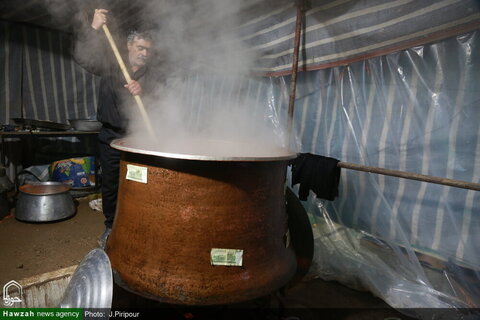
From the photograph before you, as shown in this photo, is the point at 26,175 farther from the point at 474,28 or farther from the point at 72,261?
the point at 474,28

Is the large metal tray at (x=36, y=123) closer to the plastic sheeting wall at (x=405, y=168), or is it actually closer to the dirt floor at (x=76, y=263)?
the dirt floor at (x=76, y=263)

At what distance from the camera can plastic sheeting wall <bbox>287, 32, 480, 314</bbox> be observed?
2.46m

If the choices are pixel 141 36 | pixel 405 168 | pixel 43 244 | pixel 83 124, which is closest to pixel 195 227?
pixel 405 168

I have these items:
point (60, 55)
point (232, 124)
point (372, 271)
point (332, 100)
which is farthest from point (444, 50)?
point (60, 55)

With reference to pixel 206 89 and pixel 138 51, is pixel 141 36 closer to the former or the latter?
pixel 138 51

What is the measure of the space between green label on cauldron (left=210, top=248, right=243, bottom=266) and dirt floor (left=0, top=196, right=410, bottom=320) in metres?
0.82

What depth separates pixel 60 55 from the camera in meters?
5.45

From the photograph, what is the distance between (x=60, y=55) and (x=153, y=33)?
3192mm

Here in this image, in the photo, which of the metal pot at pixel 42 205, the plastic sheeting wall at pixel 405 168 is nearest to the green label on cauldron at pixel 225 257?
the plastic sheeting wall at pixel 405 168

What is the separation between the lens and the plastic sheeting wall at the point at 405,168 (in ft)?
8.08

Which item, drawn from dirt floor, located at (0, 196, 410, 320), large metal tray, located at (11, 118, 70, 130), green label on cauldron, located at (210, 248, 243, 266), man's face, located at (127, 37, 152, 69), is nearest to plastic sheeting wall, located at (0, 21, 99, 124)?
large metal tray, located at (11, 118, 70, 130)

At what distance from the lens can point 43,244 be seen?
322 cm

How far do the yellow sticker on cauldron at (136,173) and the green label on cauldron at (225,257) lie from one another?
592mm

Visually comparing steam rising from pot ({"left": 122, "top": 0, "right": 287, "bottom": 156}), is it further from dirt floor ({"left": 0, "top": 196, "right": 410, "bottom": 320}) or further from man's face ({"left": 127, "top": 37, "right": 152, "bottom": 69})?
dirt floor ({"left": 0, "top": 196, "right": 410, "bottom": 320})
